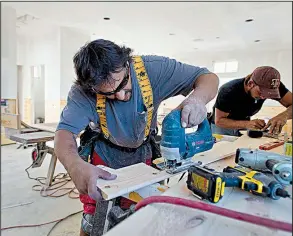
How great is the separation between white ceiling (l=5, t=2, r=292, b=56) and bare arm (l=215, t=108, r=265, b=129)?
1739 millimetres

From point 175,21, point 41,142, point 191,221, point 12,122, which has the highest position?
point 175,21

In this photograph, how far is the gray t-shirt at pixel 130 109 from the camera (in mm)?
933

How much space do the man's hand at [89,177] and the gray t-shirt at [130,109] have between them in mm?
233

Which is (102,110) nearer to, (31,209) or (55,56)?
(31,209)

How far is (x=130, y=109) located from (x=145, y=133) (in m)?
0.17

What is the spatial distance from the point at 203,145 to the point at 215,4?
3338 mm

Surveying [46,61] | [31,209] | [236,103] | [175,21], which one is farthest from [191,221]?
[46,61]

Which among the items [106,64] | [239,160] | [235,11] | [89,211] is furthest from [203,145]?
[235,11]

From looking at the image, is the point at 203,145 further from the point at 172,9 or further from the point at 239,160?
the point at 172,9

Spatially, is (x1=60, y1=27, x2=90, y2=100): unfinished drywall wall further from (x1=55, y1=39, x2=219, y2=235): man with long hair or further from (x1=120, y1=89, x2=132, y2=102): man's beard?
(x1=120, y1=89, x2=132, y2=102): man's beard

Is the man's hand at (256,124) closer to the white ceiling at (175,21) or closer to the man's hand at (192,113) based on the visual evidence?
the man's hand at (192,113)

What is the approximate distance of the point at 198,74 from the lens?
3.31 feet

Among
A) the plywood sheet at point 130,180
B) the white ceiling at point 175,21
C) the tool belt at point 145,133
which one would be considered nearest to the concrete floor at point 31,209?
the tool belt at point 145,133

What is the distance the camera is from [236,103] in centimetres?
170
